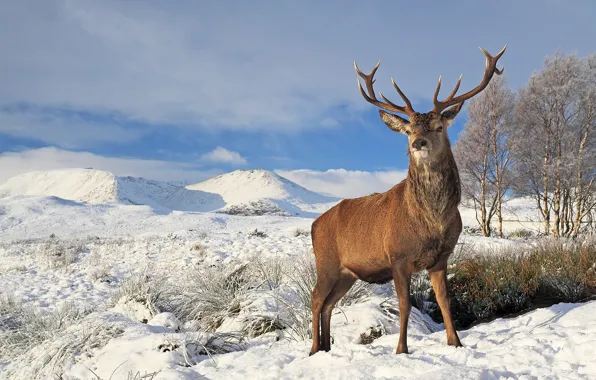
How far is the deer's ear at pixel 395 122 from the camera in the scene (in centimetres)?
377

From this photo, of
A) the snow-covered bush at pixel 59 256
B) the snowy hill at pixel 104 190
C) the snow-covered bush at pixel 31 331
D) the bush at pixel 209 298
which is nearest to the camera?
the snow-covered bush at pixel 31 331

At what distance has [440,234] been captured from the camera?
346 cm

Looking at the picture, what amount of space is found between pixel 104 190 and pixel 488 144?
74694mm

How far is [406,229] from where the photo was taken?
11.4ft

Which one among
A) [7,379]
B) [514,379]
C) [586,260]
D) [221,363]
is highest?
[586,260]

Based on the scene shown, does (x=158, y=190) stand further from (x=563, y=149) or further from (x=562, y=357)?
(x=562, y=357)

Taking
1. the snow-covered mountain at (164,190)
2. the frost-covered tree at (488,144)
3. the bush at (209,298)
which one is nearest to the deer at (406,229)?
the bush at (209,298)

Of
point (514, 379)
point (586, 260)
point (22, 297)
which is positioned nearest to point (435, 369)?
point (514, 379)

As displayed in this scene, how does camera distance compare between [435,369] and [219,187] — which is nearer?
[435,369]

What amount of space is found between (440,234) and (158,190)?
102m

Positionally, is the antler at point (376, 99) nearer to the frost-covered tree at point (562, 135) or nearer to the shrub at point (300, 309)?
the shrub at point (300, 309)

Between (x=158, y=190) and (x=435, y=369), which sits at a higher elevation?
(x=158, y=190)

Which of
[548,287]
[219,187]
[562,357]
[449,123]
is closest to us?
[562,357]

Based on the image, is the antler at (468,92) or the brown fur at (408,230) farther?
the antler at (468,92)
